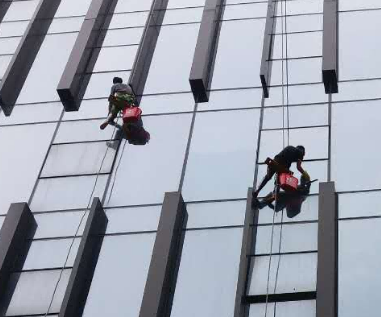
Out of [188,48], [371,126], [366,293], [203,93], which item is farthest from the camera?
[188,48]

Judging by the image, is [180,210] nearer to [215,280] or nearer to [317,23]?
[215,280]

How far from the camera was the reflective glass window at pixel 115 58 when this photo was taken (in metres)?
29.1

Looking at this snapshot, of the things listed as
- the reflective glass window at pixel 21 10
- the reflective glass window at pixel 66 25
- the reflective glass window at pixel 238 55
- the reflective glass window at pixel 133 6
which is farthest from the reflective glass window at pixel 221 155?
the reflective glass window at pixel 21 10

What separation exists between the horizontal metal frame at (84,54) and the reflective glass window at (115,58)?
0.17 metres

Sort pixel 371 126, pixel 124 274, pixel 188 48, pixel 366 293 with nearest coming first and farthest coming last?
1. pixel 366 293
2. pixel 124 274
3. pixel 371 126
4. pixel 188 48

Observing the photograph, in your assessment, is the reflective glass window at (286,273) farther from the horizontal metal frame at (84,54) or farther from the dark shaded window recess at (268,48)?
the horizontal metal frame at (84,54)

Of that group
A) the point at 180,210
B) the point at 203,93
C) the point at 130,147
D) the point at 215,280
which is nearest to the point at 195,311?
the point at 215,280

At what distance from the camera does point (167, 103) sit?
1064 inches

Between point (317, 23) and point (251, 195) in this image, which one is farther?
point (317, 23)

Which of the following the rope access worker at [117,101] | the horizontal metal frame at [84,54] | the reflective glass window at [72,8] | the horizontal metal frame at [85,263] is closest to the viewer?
the horizontal metal frame at [85,263]

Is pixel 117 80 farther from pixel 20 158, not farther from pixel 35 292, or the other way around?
pixel 35 292

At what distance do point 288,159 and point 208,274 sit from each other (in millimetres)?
3082

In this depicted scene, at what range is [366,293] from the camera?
66.1ft

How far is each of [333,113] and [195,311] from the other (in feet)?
23.4
